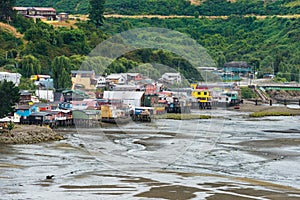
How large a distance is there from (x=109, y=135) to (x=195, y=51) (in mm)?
53969

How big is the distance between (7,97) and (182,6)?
328ft

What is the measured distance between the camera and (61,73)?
219 feet

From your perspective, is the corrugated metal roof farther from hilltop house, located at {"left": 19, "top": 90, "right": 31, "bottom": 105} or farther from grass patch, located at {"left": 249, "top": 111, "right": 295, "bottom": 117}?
grass patch, located at {"left": 249, "top": 111, "right": 295, "bottom": 117}

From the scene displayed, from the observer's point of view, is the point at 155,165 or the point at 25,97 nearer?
the point at 155,165

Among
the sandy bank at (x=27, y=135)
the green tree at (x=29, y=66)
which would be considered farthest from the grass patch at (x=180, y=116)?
the green tree at (x=29, y=66)

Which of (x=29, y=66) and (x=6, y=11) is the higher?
(x=6, y=11)

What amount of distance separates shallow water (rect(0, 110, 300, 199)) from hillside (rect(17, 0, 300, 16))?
8785 cm

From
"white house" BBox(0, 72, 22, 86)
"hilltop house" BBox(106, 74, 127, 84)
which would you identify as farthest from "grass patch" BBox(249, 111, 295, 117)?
"white house" BBox(0, 72, 22, 86)

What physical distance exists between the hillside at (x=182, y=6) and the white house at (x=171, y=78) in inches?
2114

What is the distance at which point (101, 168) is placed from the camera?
3052 centimetres

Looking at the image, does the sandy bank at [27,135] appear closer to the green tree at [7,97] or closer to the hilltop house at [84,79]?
the green tree at [7,97]

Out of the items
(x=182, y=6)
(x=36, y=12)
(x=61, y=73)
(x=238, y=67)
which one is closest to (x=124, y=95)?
(x=61, y=73)

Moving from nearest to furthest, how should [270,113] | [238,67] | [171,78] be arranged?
1. [270,113]
2. [171,78]
3. [238,67]

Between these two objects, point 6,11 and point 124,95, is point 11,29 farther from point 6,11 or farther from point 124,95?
point 124,95
